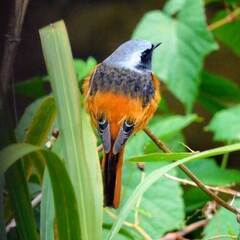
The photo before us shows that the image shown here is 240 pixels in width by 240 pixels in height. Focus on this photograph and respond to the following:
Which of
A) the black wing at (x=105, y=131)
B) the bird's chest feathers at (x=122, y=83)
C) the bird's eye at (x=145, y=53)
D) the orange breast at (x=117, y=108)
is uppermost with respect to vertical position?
the bird's eye at (x=145, y=53)

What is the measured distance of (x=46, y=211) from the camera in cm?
92

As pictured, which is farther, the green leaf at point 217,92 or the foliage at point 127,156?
the green leaf at point 217,92

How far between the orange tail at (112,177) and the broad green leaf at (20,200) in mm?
91

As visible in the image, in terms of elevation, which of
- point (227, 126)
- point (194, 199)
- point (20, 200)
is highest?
point (20, 200)

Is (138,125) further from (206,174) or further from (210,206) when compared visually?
(206,174)

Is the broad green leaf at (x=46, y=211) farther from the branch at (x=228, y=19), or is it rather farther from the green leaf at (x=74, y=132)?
the branch at (x=228, y=19)

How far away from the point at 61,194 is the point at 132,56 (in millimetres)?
167

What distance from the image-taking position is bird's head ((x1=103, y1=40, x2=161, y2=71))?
81 cm

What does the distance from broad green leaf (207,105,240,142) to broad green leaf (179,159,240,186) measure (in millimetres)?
70

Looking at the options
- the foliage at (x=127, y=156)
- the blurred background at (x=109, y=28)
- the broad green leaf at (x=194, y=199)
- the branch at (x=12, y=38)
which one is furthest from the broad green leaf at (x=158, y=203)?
the blurred background at (x=109, y=28)

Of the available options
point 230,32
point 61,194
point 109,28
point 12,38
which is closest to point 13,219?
point 61,194

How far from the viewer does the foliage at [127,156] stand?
814 millimetres

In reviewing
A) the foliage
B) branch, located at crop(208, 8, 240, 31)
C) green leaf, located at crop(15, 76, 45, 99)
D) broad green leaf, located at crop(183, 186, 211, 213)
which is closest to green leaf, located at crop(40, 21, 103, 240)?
the foliage

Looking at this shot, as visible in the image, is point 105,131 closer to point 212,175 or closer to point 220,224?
point 220,224
